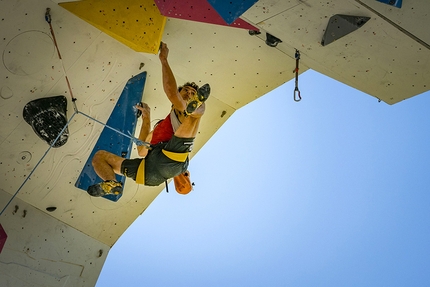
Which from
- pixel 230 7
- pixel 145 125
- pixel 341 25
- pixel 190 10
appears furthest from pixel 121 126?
pixel 341 25

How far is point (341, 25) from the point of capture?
2184 millimetres

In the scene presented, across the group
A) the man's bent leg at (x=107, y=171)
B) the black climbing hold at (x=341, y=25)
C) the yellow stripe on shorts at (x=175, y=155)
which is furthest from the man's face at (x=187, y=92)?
the black climbing hold at (x=341, y=25)

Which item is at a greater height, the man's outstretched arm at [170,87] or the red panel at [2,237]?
the man's outstretched arm at [170,87]

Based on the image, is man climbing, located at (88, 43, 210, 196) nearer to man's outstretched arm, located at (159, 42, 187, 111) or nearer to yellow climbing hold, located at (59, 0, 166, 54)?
man's outstretched arm, located at (159, 42, 187, 111)

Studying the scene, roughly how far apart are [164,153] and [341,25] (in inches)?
44.7

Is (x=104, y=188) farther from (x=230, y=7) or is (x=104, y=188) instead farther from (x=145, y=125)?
(x=230, y=7)

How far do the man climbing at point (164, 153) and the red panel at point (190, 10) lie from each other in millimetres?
311

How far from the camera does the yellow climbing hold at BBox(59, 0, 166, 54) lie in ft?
8.71

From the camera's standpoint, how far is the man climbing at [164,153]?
262cm

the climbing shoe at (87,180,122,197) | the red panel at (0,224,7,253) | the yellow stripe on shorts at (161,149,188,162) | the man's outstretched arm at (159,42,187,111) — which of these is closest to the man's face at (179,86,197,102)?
the man's outstretched arm at (159,42,187,111)

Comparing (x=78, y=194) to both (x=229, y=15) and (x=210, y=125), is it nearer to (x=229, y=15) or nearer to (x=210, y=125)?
(x=210, y=125)

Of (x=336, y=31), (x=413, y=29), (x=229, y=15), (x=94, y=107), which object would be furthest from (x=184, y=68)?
(x=413, y=29)

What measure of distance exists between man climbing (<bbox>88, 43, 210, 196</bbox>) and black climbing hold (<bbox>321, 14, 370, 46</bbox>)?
730mm

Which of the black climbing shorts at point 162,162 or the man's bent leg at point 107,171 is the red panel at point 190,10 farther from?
the man's bent leg at point 107,171
